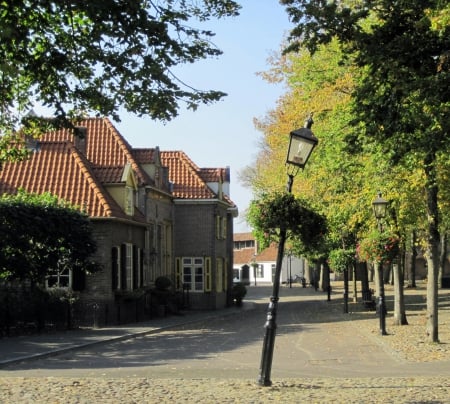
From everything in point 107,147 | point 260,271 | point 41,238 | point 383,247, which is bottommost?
point 260,271

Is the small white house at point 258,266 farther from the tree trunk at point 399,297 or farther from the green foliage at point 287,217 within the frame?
the green foliage at point 287,217

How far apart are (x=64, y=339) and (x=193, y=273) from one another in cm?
2171

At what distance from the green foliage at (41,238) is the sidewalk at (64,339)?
2.39 metres

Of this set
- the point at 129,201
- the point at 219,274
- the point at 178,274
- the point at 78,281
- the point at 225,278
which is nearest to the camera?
the point at 78,281

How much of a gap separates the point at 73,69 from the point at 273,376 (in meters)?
6.38

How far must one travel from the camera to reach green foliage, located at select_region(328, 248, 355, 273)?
38.4 metres

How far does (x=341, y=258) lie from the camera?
38531mm

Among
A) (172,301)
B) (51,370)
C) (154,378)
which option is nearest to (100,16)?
(154,378)

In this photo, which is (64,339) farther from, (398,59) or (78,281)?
(398,59)

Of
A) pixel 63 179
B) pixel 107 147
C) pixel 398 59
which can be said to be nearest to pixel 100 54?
pixel 398 59

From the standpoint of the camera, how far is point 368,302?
121 ft

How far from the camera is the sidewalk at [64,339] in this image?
17.6 meters

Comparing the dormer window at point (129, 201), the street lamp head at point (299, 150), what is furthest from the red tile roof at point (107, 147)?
the street lamp head at point (299, 150)

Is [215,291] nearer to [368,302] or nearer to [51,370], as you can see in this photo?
[368,302]
